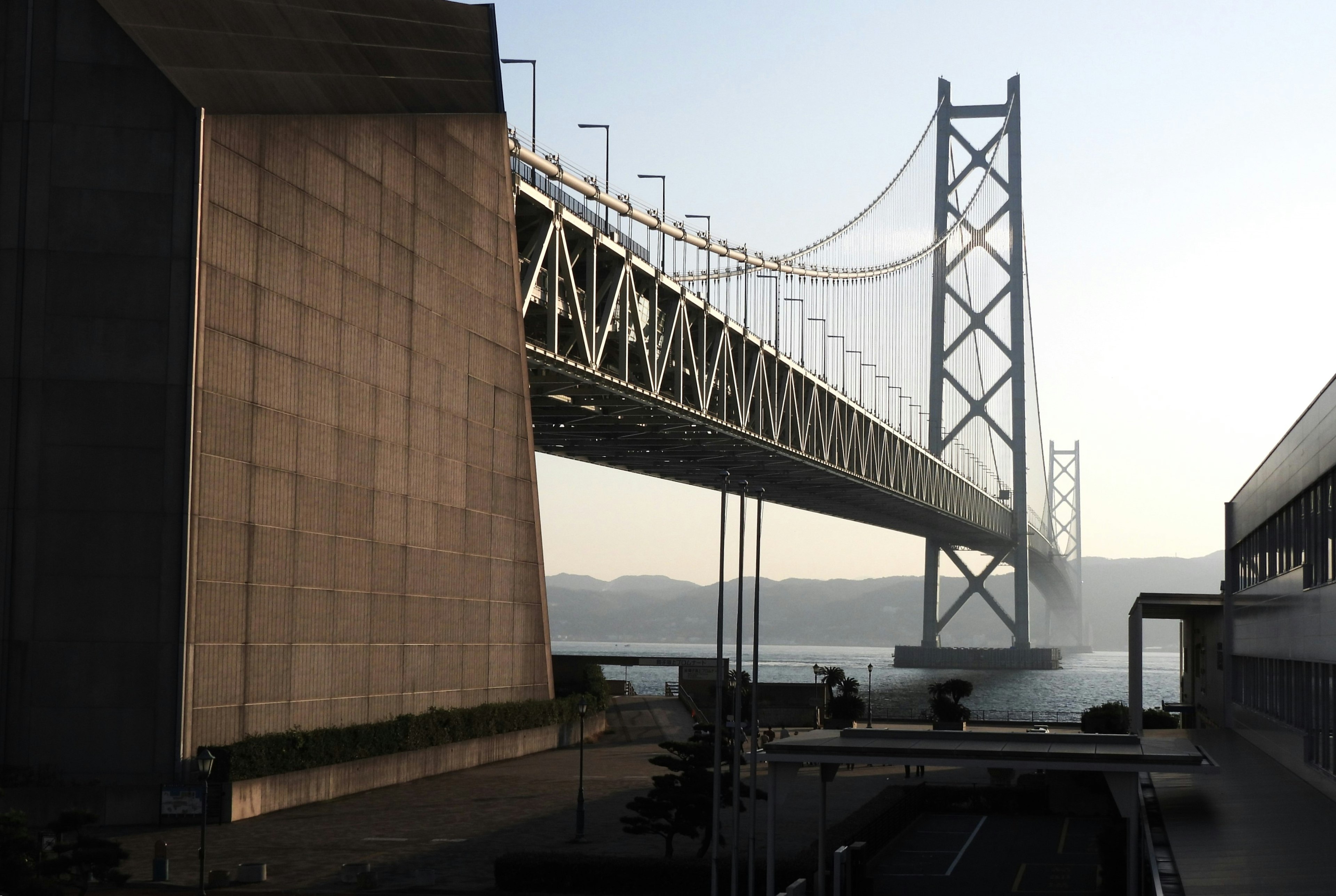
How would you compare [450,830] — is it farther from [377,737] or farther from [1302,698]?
[1302,698]

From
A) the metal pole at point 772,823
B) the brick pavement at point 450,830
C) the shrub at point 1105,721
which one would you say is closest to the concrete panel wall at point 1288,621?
the metal pole at point 772,823

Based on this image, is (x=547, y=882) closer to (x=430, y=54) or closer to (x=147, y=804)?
(x=147, y=804)

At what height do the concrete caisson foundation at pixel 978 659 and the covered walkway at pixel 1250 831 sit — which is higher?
the covered walkway at pixel 1250 831

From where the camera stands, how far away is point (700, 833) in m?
31.1

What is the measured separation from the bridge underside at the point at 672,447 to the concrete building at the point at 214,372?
384 inches

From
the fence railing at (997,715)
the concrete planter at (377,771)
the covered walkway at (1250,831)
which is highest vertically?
the covered walkway at (1250,831)

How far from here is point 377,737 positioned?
3681cm

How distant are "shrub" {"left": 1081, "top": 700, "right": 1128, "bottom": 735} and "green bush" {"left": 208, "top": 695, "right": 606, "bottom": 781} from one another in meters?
17.0

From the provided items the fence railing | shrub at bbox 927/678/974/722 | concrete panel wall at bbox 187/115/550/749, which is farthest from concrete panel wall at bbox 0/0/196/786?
the fence railing

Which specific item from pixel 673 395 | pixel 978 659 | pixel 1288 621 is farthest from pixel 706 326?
pixel 978 659

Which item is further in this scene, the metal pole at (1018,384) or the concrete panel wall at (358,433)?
the metal pole at (1018,384)

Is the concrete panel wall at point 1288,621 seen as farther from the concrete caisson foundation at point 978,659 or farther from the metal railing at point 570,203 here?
the concrete caisson foundation at point 978,659

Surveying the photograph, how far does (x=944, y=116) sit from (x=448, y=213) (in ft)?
300

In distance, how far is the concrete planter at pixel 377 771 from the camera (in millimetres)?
31562
